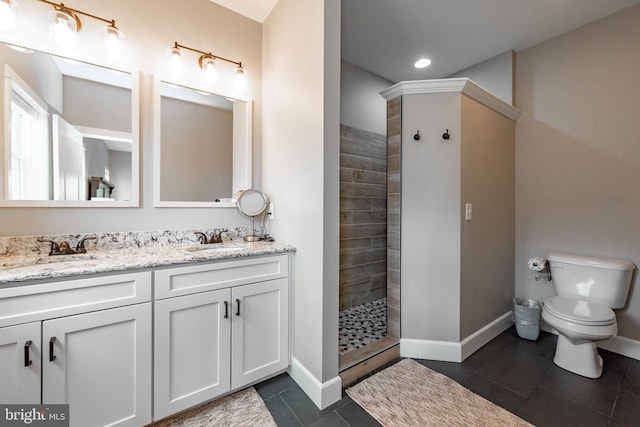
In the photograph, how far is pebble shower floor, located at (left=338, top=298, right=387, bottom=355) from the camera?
84.7 inches

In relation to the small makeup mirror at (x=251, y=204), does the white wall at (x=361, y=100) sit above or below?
above

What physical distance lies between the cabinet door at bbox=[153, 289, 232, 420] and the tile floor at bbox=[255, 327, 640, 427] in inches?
15.1

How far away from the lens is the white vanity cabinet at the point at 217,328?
1360 millimetres

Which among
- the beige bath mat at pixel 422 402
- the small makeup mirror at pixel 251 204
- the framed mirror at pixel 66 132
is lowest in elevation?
the beige bath mat at pixel 422 402

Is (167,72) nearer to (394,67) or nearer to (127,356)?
(127,356)

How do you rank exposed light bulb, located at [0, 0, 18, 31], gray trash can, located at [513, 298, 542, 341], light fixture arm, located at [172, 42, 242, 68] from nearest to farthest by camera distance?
exposed light bulb, located at [0, 0, 18, 31], light fixture arm, located at [172, 42, 242, 68], gray trash can, located at [513, 298, 542, 341]

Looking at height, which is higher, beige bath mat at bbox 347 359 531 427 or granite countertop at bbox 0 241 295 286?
granite countertop at bbox 0 241 295 286

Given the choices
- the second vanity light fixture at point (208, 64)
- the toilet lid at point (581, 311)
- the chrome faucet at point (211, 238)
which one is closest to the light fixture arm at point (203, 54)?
the second vanity light fixture at point (208, 64)

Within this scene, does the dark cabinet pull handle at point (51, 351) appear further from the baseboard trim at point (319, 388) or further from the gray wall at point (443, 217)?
the gray wall at point (443, 217)

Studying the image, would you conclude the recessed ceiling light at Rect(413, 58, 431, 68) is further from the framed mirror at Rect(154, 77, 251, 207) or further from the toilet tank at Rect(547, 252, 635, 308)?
the toilet tank at Rect(547, 252, 635, 308)

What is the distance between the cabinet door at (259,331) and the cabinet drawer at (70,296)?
0.50 m

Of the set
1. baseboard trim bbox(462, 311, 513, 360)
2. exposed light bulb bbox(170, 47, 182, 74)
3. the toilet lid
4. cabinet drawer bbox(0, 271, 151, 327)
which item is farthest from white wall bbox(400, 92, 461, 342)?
cabinet drawer bbox(0, 271, 151, 327)

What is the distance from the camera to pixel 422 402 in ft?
5.15

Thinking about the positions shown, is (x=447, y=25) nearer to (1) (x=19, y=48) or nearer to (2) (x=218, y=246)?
(2) (x=218, y=246)
